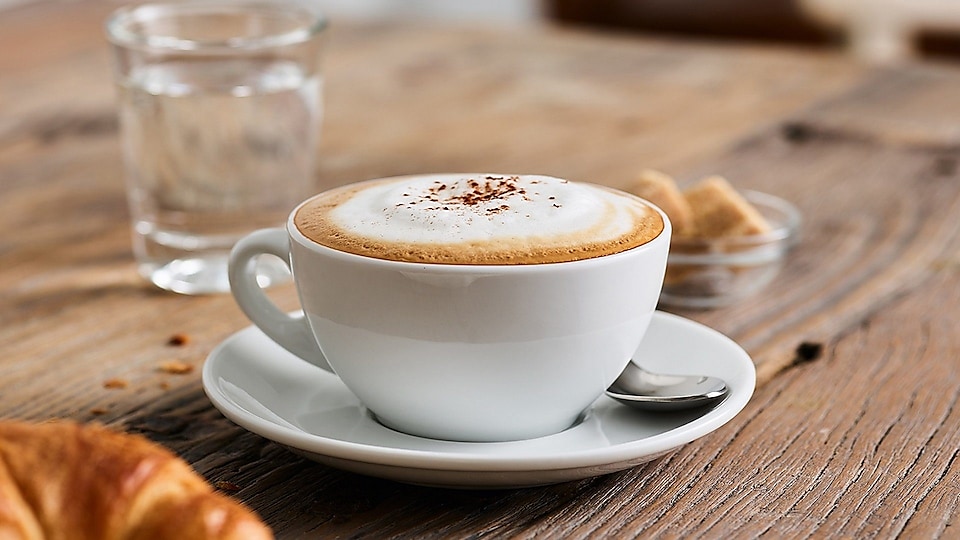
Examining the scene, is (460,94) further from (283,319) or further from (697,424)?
(697,424)

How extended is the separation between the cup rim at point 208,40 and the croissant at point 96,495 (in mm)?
563

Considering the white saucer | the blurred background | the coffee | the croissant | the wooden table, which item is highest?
the coffee

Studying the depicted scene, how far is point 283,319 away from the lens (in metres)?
0.72

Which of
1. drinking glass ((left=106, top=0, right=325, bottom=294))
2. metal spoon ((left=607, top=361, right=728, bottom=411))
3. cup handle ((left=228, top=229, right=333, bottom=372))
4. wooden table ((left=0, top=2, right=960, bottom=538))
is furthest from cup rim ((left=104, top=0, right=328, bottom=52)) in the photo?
metal spoon ((left=607, top=361, right=728, bottom=411))

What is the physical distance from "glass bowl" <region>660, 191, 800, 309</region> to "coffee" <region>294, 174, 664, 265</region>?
262 mm

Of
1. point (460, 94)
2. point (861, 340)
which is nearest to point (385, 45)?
point (460, 94)

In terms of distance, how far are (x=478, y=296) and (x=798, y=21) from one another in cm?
247

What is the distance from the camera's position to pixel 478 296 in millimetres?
582

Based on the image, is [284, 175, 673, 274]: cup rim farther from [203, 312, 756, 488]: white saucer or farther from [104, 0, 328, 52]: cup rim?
[104, 0, 328, 52]: cup rim

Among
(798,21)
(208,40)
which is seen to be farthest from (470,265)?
(798,21)

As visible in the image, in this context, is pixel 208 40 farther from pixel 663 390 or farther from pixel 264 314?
pixel 663 390

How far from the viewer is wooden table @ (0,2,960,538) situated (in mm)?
611

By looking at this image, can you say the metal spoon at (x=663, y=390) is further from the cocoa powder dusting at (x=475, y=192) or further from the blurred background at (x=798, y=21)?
the blurred background at (x=798, y=21)

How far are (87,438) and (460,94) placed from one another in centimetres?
123
